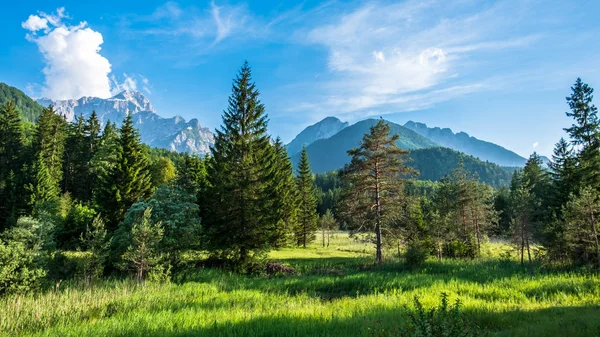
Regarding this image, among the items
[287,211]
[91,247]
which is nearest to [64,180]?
[287,211]

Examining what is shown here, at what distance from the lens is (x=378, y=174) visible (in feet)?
82.0

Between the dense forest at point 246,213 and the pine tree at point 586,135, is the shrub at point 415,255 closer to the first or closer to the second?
the dense forest at point 246,213

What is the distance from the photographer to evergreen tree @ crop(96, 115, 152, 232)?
34500 millimetres

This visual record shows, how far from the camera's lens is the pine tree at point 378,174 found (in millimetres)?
24078

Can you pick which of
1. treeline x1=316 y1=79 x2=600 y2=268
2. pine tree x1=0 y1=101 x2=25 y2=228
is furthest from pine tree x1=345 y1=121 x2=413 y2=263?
pine tree x1=0 y1=101 x2=25 y2=228

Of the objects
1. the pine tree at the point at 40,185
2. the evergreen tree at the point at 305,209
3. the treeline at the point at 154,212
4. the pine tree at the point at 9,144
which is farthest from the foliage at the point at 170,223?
the pine tree at the point at 9,144

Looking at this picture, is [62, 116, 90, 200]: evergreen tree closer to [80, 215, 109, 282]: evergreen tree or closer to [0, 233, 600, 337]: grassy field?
[80, 215, 109, 282]: evergreen tree

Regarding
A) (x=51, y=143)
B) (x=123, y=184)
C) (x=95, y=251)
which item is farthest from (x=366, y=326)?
(x=51, y=143)

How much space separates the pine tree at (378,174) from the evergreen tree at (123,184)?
1041 inches

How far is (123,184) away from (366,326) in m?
37.2

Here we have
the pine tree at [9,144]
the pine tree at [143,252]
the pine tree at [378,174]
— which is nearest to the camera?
the pine tree at [143,252]

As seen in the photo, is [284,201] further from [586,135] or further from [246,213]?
[586,135]

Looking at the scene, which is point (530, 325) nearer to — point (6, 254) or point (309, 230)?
point (6, 254)

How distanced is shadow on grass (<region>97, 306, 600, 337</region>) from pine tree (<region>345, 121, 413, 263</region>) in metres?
15.8
